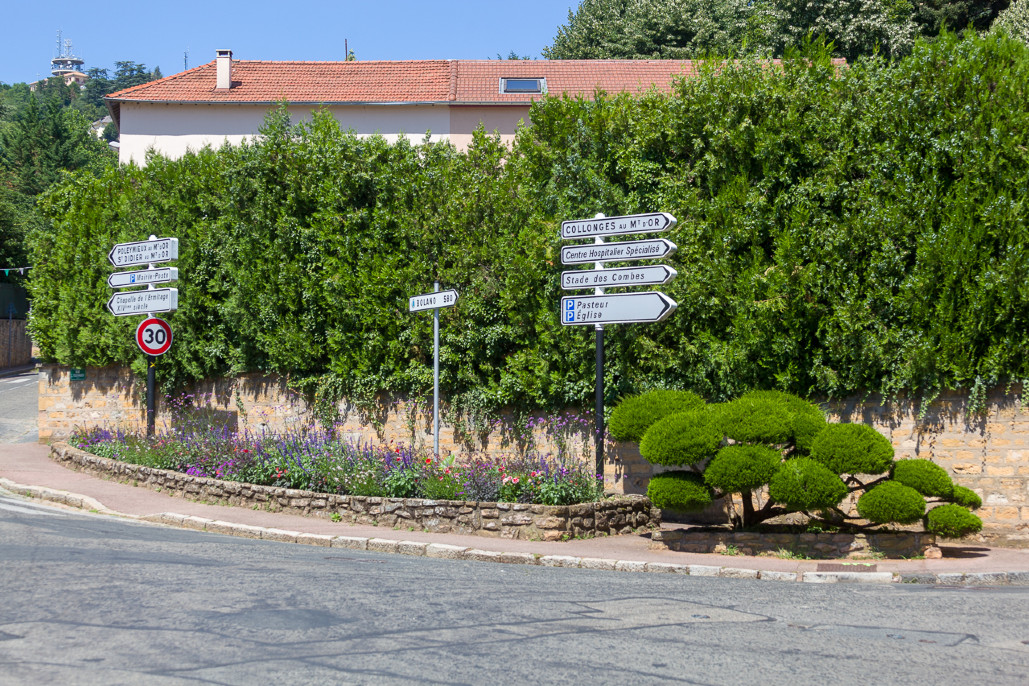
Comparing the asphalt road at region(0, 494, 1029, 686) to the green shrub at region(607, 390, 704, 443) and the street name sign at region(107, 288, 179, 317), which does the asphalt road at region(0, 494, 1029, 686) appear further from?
the street name sign at region(107, 288, 179, 317)

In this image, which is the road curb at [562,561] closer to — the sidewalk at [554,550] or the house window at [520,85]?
the sidewalk at [554,550]

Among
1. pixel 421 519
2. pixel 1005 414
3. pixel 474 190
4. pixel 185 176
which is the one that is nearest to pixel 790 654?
pixel 421 519

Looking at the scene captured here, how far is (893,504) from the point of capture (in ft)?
33.5

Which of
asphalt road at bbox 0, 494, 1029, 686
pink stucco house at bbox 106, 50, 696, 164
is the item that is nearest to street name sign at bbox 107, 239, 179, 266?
asphalt road at bbox 0, 494, 1029, 686

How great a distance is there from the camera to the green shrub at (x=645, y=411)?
38.3 ft

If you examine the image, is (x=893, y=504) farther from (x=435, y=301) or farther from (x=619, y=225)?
(x=435, y=301)

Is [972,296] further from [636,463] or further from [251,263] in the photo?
[251,263]

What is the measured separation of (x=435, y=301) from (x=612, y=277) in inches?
103

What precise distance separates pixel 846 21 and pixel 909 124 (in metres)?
19.7

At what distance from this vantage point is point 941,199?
12.4 meters

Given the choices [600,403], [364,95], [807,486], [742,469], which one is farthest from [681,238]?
[364,95]

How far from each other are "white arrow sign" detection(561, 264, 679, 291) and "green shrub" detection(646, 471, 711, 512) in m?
2.55

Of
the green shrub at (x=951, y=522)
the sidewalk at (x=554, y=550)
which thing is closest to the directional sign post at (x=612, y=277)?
the sidewalk at (x=554, y=550)

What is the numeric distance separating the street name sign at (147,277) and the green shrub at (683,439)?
8.89m
